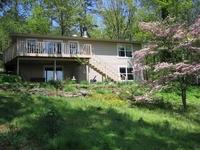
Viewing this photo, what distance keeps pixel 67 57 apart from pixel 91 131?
12943mm

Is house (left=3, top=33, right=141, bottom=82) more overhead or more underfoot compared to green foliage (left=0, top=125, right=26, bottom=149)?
more overhead

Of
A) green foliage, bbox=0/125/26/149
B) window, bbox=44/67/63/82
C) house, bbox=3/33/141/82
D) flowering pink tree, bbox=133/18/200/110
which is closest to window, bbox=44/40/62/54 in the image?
house, bbox=3/33/141/82

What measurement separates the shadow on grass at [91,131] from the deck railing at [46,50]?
9464 mm

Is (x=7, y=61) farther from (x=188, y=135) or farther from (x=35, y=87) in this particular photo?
(x=188, y=135)

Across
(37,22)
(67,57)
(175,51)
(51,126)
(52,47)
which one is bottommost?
(51,126)

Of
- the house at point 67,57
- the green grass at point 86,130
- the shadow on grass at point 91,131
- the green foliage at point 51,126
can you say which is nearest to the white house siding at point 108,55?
the house at point 67,57

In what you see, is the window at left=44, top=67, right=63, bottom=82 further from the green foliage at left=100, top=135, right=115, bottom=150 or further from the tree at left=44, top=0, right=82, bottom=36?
the green foliage at left=100, top=135, right=115, bottom=150

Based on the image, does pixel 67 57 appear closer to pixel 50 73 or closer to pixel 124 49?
pixel 50 73

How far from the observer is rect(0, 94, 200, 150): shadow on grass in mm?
4715

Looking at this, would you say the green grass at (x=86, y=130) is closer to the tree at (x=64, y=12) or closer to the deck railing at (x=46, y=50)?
the deck railing at (x=46, y=50)

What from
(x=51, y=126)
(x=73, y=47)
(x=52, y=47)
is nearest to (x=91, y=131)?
(x=51, y=126)

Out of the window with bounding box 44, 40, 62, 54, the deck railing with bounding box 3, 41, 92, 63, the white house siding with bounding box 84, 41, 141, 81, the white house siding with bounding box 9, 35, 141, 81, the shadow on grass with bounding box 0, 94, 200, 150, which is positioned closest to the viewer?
the shadow on grass with bounding box 0, 94, 200, 150

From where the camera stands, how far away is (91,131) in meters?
5.60

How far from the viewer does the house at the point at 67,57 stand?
17281 mm
